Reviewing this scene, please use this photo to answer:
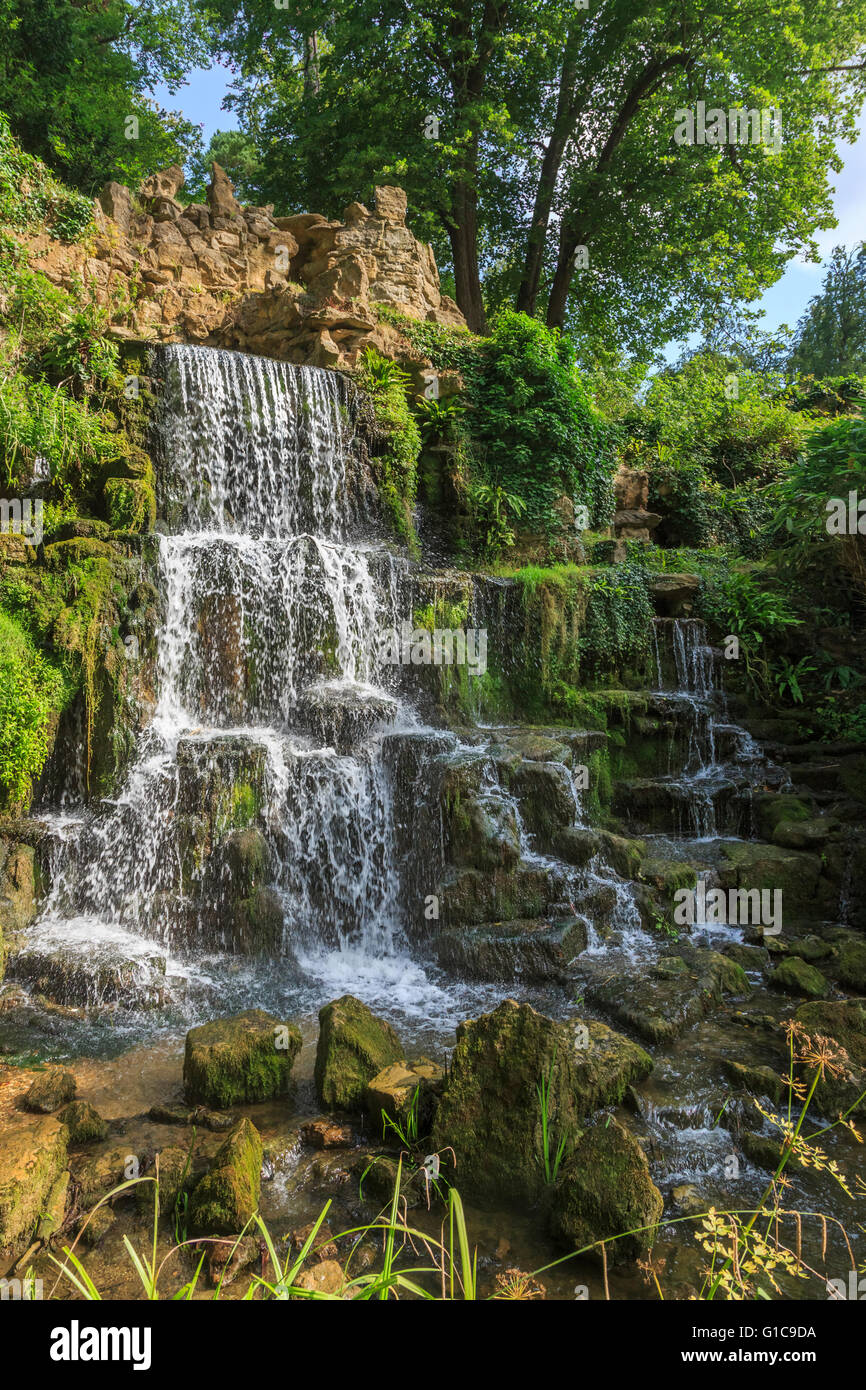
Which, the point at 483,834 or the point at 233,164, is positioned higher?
the point at 233,164

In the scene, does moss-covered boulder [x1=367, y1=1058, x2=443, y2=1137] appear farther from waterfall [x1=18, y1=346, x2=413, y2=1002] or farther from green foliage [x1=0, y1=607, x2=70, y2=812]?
green foliage [x1=0, y1=607, x2=70, y2=812]

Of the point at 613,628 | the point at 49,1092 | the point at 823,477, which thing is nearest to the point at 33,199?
the point at 613,628

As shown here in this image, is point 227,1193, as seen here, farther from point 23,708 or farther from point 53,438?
point 53,438

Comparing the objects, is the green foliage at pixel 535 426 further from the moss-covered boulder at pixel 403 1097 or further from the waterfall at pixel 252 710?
the moss-covered boulder at pixel 403 1097

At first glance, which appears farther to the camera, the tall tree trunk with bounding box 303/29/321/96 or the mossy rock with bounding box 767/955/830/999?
the tall tree trunk with bounding box 303/29/321/96

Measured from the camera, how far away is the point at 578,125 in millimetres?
17469

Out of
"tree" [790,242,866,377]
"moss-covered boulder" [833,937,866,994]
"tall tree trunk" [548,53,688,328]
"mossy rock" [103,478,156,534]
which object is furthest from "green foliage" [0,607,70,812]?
"tree" [790,242,866,377]

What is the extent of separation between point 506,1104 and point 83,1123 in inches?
92.8

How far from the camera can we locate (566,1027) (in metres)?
4.98

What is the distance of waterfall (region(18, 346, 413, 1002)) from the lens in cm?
710

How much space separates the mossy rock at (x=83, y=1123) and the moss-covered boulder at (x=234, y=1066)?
21.5 inches

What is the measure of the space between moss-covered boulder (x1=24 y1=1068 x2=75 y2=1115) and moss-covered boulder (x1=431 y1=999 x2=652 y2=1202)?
2259mm

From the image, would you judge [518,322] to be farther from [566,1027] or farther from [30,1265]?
[30,1265]

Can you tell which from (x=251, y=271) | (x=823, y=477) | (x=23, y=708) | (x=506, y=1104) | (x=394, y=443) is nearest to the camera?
(x=506, y=1104)
